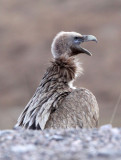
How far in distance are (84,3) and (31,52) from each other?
Result: 5.62m

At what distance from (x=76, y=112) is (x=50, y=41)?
2148 cm

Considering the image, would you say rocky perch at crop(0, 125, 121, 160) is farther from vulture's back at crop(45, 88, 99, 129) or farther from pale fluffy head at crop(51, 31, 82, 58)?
pale fluffy head at crop(51, 31, 82, 58)

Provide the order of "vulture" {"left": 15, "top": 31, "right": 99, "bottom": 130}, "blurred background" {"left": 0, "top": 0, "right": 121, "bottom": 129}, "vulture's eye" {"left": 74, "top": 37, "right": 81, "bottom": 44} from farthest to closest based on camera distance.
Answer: "blurred background" {"left": 0, "top": 0, "right": 121, "bottom": 129} → "vulture's eye" {"left": 74, "top": 37, "right": 81, "bottom": 44} → "vulture" {"left": 15, "top": 31, "right": 99, "bottom": 130}

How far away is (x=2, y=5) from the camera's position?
1328 inches

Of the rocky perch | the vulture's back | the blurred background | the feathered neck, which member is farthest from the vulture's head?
the blurred background

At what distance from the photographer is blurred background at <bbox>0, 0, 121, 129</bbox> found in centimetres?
2541

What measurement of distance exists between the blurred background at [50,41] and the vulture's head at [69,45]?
11949mm

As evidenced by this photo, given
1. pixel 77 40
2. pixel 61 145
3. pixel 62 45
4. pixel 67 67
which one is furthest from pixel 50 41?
pixel 61 145

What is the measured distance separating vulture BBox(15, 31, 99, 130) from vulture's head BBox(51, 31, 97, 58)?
54 cm

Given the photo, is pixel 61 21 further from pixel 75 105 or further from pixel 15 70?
pixel 75 105

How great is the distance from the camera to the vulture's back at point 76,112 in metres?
8.12

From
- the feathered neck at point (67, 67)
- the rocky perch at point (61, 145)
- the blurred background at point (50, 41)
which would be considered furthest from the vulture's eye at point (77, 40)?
the blurred background at point (50, 41)

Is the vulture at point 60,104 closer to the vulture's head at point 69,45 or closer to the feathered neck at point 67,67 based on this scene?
the feathered neck at point 67,67

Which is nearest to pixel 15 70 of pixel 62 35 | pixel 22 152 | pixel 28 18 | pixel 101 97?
pixel 101 97
